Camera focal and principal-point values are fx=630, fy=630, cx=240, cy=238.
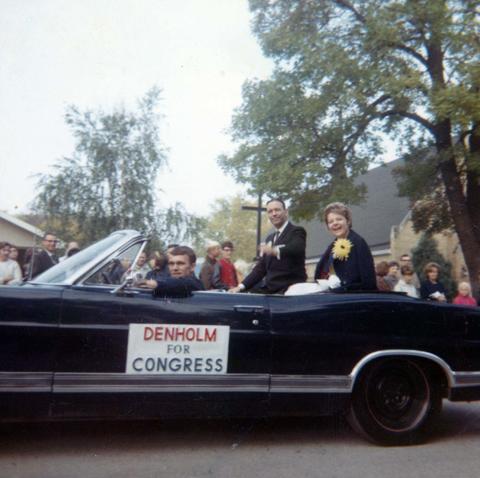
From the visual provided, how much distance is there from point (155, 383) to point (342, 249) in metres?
1.88

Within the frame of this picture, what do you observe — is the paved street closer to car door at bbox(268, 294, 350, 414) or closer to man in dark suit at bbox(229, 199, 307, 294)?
car door at bbox(268, 294, 350, 414)

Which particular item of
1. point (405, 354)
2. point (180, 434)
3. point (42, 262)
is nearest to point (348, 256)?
point (405, 354)

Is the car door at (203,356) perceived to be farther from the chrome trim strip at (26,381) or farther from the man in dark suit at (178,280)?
the chrome trim strip at (26,381)

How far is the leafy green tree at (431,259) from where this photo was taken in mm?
28266

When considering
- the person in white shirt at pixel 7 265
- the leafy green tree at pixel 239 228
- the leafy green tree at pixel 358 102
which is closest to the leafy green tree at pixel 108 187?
the leafy green tree at pixel 358 102

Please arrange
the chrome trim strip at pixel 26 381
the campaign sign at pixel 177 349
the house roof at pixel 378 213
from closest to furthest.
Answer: the chrome trim strip at pixel 26 381 < the campaign sign at pixel 177 349 < the house roof at pixel 378 213

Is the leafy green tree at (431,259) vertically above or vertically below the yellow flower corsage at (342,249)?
above

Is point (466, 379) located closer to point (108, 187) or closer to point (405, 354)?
point (405, 354)

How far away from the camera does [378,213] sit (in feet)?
112

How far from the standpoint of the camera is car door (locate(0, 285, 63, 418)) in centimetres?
391

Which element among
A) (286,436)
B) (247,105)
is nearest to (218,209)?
(247,105)

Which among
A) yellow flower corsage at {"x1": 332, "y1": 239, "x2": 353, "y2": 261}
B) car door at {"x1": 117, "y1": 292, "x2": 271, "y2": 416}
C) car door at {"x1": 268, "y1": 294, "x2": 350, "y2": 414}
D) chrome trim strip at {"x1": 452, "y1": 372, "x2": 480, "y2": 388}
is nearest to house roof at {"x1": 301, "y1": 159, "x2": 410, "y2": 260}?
yellow flower corsage at {"x1": 332, "y1": 239, "x2": 353, "y2": 261}

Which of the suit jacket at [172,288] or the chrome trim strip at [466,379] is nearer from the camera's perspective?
the suit jacket at [172,288]

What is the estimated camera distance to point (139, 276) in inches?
167
